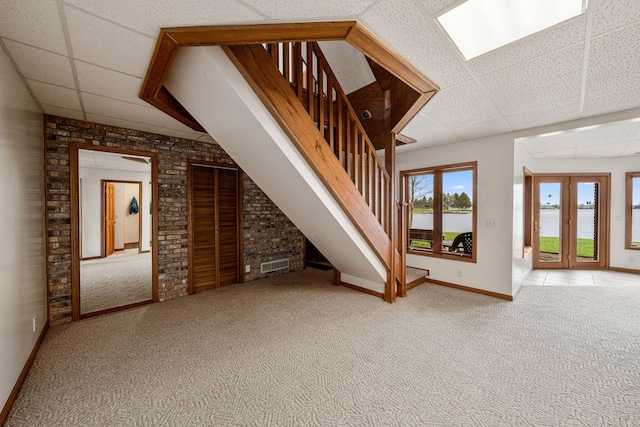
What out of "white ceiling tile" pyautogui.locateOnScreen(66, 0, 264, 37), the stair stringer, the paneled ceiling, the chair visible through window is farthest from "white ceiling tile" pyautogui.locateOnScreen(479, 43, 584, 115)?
the chair visible through window

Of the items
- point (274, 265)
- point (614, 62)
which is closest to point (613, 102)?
point (614, 62)

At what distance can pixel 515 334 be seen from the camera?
8.22 ft

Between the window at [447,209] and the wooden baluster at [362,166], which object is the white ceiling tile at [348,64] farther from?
the window at [447,209]

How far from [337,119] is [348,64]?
0.99m

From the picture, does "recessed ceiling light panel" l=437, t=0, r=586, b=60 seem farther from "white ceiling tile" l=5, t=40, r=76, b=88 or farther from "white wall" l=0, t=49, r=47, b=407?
"white wall" l=0, t=49, r=47, b=407

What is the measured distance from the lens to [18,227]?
1.84m

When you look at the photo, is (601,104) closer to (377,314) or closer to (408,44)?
(408,44)

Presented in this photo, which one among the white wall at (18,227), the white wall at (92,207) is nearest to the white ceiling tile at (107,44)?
the white wall at (18,227)

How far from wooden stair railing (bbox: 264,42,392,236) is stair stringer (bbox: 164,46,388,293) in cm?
42

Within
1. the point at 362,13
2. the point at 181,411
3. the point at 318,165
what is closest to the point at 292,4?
the point at 362,13

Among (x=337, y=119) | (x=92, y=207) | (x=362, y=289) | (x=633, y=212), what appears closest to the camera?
(x=337, y=119)

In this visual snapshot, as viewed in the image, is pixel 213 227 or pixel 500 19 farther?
pixel 213 227

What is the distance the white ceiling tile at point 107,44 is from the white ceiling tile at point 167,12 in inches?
3.5

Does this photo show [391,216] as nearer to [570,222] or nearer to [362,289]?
[362,289]
